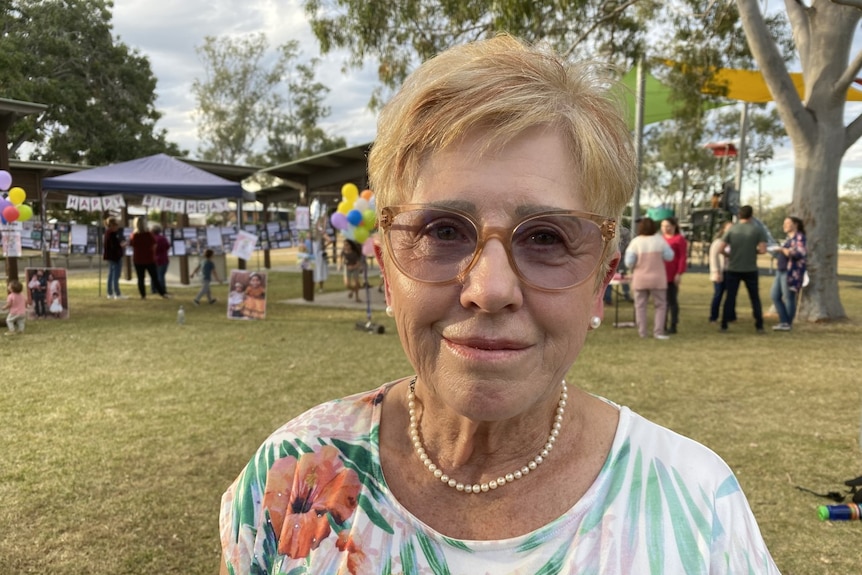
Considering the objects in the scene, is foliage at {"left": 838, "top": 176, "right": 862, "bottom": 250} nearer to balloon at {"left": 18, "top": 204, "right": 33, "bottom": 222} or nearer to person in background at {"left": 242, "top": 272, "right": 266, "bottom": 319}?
person in background at {"left": 242, "top": 272, "right": 266, "bottom": 319}

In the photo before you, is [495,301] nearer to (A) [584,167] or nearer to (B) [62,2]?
(A) [584,167]

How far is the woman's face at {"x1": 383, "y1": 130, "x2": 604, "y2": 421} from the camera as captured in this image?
959 mm

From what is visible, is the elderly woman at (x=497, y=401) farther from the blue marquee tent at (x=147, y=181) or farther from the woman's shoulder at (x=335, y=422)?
the blue marquee tent at (x=147, y=181)

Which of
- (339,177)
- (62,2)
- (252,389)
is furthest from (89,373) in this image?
(339,177)

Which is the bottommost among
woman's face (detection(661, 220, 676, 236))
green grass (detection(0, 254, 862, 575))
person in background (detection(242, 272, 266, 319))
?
green grass (detection(0, 254, 862, 575))

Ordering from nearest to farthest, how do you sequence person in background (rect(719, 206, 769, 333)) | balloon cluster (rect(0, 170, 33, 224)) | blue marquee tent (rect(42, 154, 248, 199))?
balloon cluster (rect(0, 170, 33, 224)) < person in background (rect(719, 206, 769, 333)) < blue marquee tent (rect(42, 154, 248, 199))

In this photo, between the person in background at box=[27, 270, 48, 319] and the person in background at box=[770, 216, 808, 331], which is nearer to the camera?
the person in background at box=[27, 270, 48, 319]

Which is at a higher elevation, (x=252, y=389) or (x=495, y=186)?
(x=495, y=186)

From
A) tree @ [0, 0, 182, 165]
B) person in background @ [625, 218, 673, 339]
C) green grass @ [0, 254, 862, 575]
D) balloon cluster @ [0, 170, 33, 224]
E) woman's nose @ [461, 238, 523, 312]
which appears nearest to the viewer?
woman's nose @ [461, 238, 523, 312]

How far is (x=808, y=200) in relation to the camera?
940cm

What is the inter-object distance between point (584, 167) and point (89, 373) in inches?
265

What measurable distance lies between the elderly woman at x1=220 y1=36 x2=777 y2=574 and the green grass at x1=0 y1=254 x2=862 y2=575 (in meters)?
2.22

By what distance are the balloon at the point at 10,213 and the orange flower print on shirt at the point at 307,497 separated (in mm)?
9123

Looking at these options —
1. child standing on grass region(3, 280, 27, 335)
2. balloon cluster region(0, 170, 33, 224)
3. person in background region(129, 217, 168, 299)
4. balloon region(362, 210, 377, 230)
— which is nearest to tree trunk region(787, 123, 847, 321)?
balloon region(362, 210, 377, 230)
